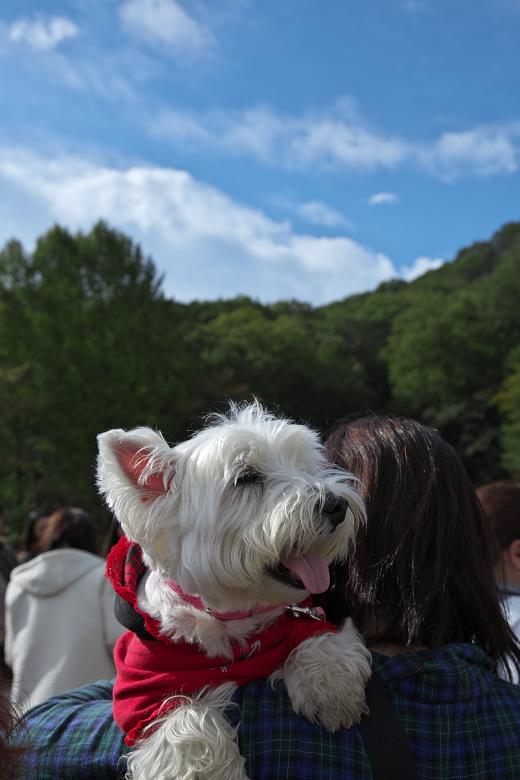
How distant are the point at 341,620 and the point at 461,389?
66069 mm

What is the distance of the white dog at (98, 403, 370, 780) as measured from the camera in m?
1.93

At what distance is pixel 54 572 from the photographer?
16.5 feet

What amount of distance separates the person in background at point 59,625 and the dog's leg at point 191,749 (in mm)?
3041

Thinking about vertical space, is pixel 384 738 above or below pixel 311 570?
below

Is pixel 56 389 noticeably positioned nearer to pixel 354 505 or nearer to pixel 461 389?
pixel 354 505

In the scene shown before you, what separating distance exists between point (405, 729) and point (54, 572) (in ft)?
12.1

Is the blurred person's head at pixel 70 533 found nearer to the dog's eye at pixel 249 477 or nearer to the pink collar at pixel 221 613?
the pink collar at pixel 221 613

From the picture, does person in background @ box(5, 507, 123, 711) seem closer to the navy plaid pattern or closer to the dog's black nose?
the navy plaid pattern

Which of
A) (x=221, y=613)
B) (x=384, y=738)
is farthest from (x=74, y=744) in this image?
(x=384, y=738)

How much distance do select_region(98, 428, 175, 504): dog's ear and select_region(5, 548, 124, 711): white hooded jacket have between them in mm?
2928

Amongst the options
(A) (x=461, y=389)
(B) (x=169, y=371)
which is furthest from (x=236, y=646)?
(A) (x=461, y=389)

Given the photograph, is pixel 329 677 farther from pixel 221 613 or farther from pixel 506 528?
pixel 506 528

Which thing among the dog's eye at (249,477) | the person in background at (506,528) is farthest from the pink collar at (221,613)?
the person in background at (506,528)

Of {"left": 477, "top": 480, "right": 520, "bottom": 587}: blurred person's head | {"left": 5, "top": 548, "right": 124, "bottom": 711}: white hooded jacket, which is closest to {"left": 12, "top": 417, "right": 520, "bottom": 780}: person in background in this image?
{"left": 477, "top": 480, "right": 520, "bottom": 587}: blurred person's head
